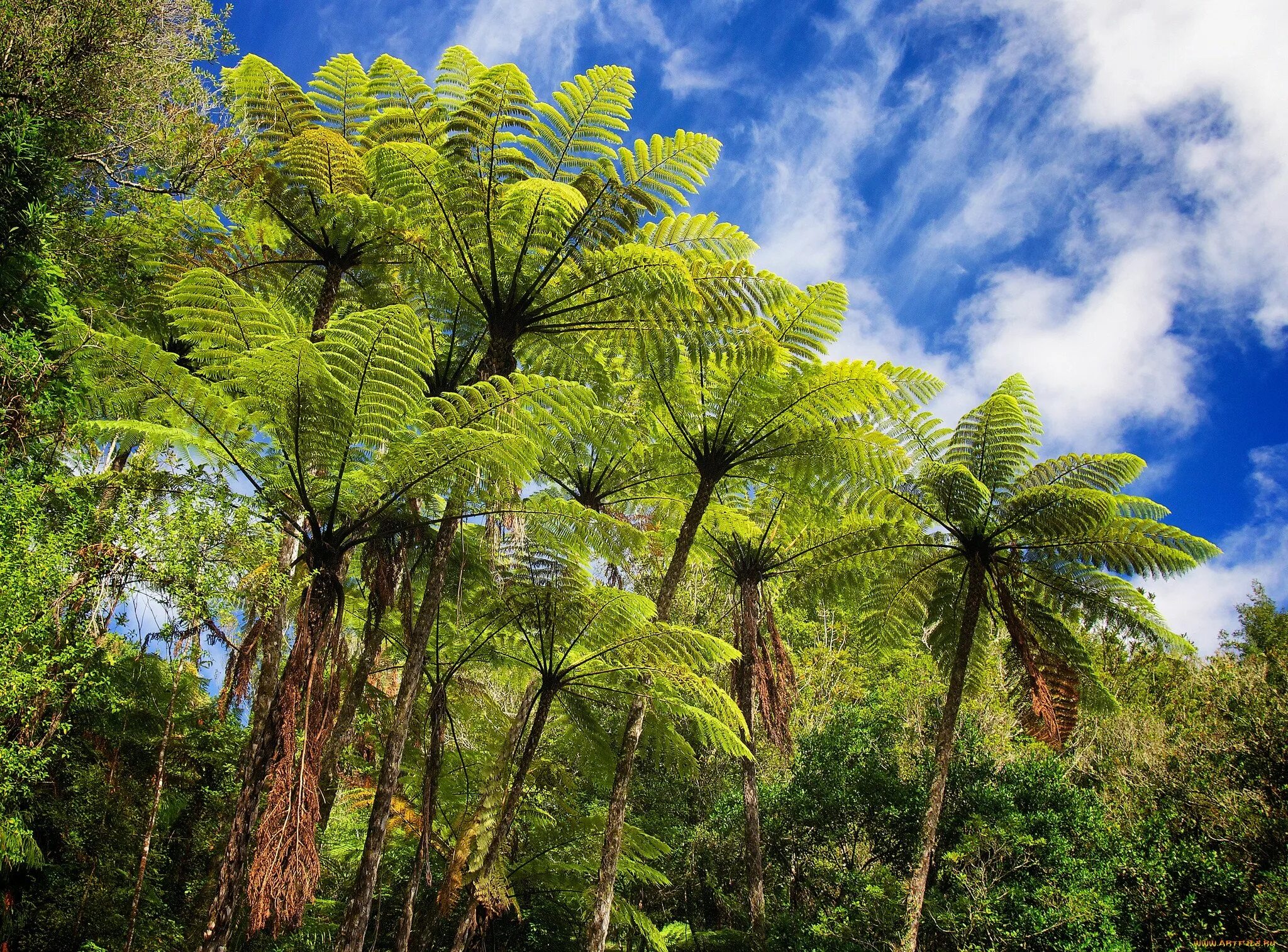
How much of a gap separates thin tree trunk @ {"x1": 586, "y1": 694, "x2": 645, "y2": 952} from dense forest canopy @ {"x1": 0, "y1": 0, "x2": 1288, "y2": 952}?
43mm

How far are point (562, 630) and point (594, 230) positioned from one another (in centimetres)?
390

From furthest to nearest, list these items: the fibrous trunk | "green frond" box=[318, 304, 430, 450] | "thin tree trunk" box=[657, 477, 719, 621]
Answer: "thin tree trunk" box=[657, 477, 719, 621] < "green frond" box=[318, 304, 430, 450] < the fibrous trunk

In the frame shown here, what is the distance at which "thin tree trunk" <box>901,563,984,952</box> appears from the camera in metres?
7.99

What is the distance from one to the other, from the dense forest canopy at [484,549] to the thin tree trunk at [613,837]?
0.14 feet

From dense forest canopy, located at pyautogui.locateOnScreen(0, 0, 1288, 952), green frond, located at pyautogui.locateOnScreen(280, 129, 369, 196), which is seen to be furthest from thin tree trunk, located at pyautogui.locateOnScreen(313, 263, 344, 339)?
green frond, located at pyautogui.locateOnScreen(280, 129, 369, 196)

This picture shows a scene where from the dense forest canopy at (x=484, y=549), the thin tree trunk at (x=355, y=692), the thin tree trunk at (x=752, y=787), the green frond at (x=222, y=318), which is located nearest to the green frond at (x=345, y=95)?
the dense forest canopy at (x=484, y=549)

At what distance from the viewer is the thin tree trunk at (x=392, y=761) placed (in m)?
5.64

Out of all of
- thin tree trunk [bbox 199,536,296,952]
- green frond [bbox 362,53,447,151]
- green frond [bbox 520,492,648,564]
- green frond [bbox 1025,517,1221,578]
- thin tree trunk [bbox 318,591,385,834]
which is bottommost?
thin tree trunk [bbox 199,536,296,952]

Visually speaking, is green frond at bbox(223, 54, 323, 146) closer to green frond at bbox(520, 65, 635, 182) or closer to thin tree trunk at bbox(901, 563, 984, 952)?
green frond at bbox(520, 65, 635, 182)

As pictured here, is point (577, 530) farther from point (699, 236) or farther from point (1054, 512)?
point (1054, 512)

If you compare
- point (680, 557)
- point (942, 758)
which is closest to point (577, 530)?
point (680, 557)

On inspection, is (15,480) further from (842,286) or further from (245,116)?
(842,286)

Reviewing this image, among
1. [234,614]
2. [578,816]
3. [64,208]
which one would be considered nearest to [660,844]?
[578,816]

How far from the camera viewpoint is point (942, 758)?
27.9 feet
